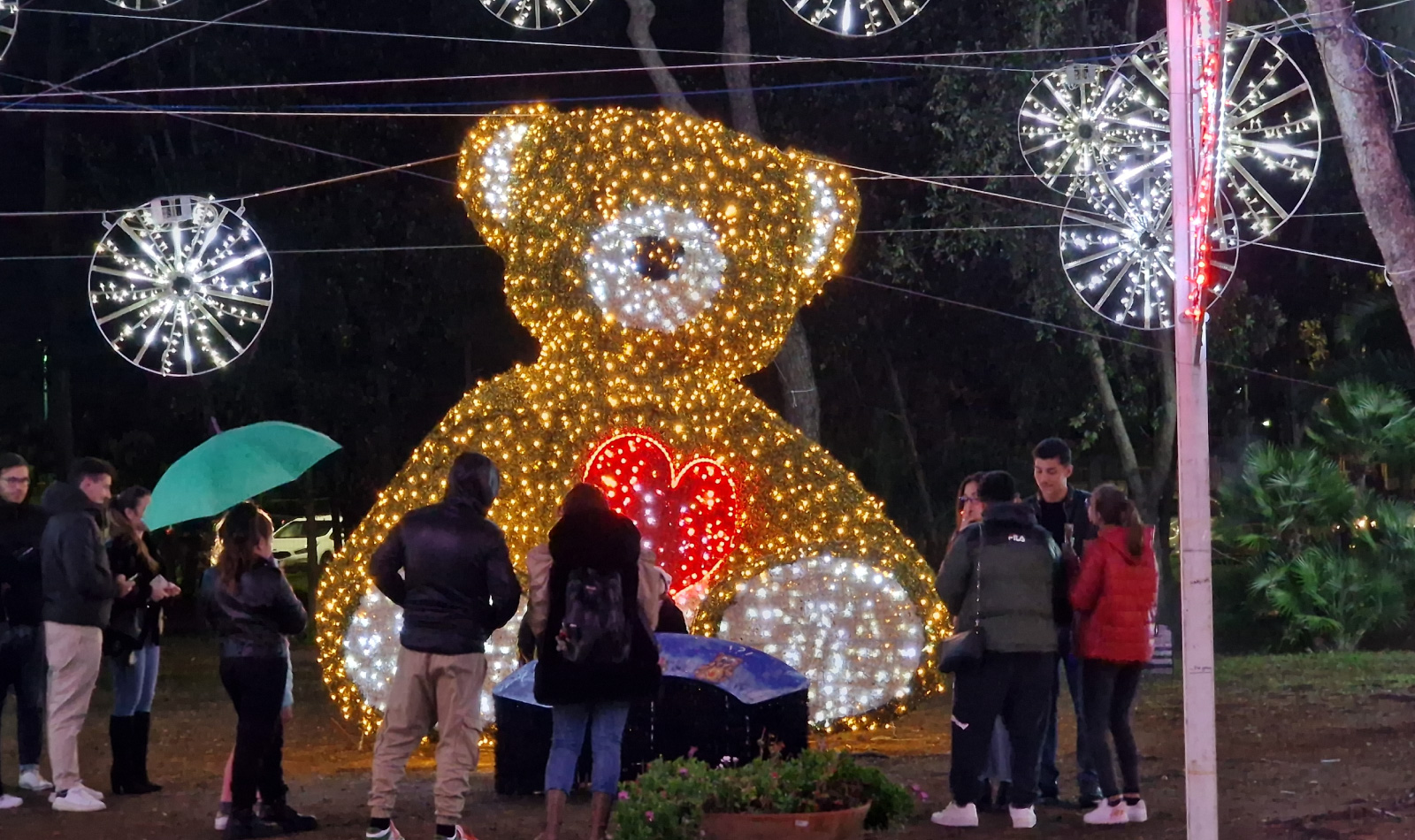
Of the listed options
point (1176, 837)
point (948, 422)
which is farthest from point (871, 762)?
point (948, 422)

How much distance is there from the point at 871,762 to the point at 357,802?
9.12ft

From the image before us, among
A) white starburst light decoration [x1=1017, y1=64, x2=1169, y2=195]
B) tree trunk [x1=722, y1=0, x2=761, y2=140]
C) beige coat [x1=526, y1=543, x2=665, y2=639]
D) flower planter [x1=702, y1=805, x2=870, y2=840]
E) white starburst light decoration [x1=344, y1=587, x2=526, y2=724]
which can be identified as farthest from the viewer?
tree trunk [x1=722, y1=0, x2=761, y2=140]

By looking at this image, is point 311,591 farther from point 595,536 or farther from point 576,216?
point 595,536

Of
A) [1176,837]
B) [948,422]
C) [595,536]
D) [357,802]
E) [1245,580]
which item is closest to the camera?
[595,536]

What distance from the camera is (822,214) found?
10.2 metres

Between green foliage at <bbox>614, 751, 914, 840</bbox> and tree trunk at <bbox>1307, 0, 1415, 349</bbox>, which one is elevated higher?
tree trunk at <bbox>1307, 0, 1415, 349</bbox>

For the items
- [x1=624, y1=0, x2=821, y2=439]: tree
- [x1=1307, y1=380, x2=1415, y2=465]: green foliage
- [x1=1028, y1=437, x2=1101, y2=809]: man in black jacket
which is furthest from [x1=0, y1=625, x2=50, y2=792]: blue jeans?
[x1=1307, y1=380, x2=1415, y2=465]: green foliage

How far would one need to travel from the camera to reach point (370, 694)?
9.53 metres

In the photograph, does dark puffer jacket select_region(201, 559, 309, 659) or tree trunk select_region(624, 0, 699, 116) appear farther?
tree trunk select_region(624, 0, 699, 116)

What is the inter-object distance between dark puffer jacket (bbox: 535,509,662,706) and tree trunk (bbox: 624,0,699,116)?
38.2 feet

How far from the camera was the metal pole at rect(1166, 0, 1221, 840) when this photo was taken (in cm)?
609

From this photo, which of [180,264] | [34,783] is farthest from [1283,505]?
[34,783]

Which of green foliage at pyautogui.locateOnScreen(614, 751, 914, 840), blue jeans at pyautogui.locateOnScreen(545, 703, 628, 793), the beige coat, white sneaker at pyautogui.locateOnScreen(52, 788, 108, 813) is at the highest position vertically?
the beige coat

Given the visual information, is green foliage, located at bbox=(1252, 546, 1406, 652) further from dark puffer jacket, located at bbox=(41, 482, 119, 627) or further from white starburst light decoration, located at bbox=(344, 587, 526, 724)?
dark puffer jacket, located at bbox=(41, 482, 119, 627)
